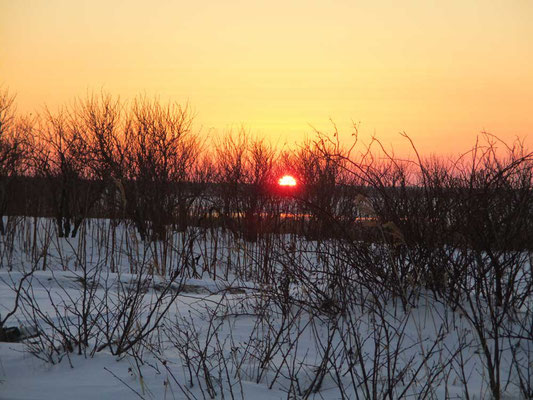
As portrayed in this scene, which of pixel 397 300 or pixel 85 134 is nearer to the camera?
pixel 397 300

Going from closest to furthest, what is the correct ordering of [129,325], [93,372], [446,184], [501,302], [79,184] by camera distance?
1. [93,372]
2. [129,325]
3. [501,302]
4. [446,184]
5. [79,184]

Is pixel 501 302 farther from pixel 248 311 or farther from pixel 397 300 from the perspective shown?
pixel 248 311

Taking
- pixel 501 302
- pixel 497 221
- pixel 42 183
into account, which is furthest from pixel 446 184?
pixel 42 183

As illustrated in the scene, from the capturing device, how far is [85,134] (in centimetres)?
1588

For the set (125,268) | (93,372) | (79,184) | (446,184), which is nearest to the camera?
(93,372)

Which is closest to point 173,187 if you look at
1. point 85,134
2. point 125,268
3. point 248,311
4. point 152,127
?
point 152,127

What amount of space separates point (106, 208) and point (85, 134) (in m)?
2.32

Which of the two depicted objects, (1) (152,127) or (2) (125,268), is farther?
(1) (152,127)

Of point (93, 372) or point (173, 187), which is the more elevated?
point (173, 187)

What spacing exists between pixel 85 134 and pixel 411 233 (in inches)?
535

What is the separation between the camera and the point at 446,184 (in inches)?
172

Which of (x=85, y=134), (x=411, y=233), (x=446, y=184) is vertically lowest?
(x=411, y=233)

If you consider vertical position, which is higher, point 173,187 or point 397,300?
point 173,187

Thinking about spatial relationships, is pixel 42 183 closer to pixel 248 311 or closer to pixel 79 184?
pixel 79 184
